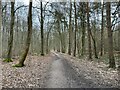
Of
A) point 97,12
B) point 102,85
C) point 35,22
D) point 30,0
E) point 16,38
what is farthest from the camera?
point 16,38

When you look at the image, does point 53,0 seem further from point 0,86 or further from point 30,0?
point 0,86

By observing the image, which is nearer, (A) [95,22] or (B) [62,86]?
(B) [62,86]

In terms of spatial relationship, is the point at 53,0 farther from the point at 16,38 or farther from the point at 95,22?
the point at 16,38

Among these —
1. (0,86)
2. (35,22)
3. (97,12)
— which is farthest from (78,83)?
(35,22)

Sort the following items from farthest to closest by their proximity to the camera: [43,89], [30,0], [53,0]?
[53,0] < [30,0] < [43,89]

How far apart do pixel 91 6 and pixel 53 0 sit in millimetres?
5376

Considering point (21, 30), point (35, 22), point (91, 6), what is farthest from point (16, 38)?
point (91, 6)

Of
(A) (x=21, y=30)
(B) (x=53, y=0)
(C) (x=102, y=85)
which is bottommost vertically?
(C) (x=102, y=85)

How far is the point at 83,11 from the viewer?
86.8 ft

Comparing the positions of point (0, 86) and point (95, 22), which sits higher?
point (95, 22)

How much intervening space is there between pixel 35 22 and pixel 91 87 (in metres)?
32.6

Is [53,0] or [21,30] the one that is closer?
[53,0]

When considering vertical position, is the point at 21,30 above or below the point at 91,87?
above

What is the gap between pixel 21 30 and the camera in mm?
45125
